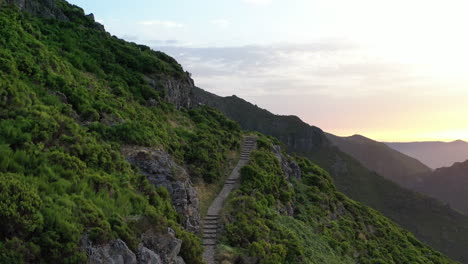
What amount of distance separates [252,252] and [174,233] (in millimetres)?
5783

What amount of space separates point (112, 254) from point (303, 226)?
18.5 m

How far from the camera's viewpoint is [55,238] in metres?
10.2

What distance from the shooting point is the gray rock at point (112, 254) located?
10672 mm

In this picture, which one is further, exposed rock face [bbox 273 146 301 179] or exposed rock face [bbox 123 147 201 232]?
exposed rock face [bbox 273 146 301 179]

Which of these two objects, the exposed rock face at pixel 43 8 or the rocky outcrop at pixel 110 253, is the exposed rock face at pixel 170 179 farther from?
the exposed rock face at pixel 43 8

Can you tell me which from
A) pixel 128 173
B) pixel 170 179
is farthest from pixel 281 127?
pixel 128 173

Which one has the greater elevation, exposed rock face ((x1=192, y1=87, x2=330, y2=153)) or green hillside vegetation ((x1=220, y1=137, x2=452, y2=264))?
exposed rock face ((x1=192, y1=87, x2=330, y2=153))

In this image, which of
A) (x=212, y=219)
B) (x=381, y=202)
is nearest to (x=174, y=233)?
(x=212, y=219)

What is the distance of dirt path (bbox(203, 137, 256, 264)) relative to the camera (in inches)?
721

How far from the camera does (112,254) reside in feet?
36.6

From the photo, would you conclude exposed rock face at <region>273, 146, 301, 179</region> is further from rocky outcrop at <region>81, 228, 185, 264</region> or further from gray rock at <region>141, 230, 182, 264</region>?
rocky outcrop at <region>81, 228, 185, 264</region>

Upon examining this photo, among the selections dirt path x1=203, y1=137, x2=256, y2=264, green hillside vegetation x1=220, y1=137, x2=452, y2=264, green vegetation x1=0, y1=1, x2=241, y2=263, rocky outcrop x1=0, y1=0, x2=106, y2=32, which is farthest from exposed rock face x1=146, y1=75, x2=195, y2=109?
rocky outcrop x1=0, y1=0, x2=106, y2=32

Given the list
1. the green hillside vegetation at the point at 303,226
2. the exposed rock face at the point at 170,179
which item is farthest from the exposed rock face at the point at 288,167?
the exposed rock face at the point at 170,179

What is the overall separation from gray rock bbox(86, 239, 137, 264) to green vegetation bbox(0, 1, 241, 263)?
281mm
